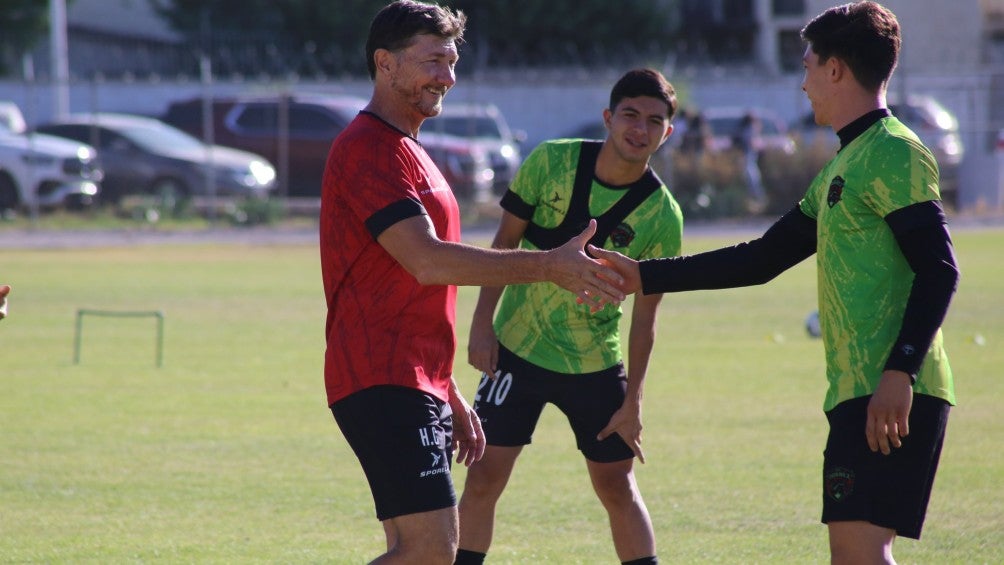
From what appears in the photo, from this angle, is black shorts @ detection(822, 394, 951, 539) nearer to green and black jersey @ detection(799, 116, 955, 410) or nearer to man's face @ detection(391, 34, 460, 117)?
green and black jersey @ detection(799, 116, 955, 410)

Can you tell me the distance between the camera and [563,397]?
5.77 m

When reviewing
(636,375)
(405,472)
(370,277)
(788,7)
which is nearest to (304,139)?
(636,375)

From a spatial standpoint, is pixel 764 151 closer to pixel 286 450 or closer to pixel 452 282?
pixel 286 450

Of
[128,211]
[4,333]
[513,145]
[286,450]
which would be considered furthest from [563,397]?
[513,145]

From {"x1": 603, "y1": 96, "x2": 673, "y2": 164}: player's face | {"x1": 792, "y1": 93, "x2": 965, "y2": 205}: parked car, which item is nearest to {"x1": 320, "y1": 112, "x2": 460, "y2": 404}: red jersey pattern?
{"x1": 603, "y1": 96, "x2": 673, "y2": 164}: player's face

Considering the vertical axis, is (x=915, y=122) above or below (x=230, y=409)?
above

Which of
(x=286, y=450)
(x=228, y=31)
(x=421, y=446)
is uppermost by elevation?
(x=228, y=31)

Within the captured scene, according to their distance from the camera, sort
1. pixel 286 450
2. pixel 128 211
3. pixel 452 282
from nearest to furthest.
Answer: pixel 452 282 < pixel 286 450 < pixel 128 211

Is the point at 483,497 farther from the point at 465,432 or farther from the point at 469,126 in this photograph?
the point at 469,126

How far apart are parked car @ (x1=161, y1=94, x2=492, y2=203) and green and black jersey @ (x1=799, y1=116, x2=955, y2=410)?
23535 mm

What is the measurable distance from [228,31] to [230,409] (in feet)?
127

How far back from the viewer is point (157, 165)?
27.6m

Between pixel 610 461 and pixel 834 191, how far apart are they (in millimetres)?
1849

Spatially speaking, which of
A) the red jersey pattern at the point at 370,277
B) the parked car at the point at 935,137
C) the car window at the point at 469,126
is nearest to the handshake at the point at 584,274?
the red jersey pattern at the point at 370,277
